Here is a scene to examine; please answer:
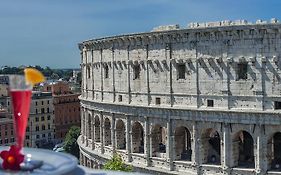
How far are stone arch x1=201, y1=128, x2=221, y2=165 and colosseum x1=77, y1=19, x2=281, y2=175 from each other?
0.07m

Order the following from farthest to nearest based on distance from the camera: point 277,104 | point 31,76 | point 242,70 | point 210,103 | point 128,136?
point 128,136
point 210,103
point 242,70
point 277,104
point 31,76

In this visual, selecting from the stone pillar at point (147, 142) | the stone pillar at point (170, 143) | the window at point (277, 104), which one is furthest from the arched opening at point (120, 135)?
the window at point (277, 104)

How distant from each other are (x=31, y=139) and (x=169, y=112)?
4906cm

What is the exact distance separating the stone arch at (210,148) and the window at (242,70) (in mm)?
4127

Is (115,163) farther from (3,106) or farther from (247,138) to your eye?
(3,106)

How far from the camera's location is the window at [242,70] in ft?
110

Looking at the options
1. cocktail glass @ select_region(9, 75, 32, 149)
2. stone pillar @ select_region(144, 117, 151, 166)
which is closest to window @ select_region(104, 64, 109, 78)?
stone pillar @ select_region(144, 117, 151, 166)

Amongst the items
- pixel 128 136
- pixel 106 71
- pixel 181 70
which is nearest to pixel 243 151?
pixel 181 70

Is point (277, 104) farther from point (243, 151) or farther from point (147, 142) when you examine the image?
point (147, 142)

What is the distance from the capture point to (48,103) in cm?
8344

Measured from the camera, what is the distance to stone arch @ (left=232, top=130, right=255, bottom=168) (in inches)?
1345

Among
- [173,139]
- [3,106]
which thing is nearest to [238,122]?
[173,139]

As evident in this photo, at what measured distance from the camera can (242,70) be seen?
33656 mm

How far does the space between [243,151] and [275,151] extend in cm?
220
